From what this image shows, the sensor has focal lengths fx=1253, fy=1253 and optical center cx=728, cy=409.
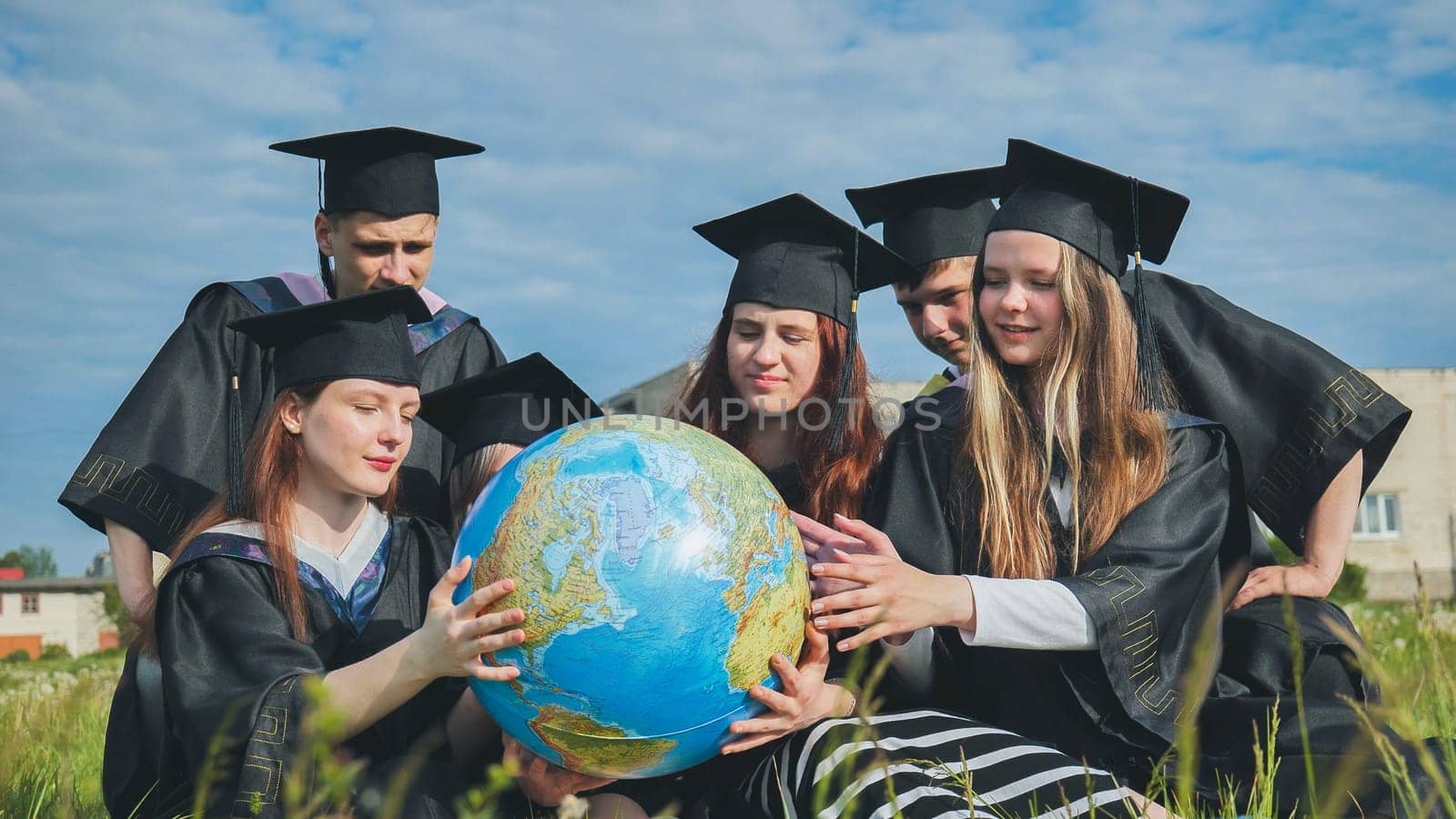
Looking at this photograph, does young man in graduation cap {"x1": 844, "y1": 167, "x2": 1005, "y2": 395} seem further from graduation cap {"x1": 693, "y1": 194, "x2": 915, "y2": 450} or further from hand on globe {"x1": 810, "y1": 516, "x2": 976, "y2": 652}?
hand on globe {"x1": 810, "y1": 516, "x2": 976, "y2": 652}

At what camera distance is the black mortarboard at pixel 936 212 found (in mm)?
6336

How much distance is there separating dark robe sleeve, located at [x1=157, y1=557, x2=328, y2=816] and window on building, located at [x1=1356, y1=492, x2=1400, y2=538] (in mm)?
37286

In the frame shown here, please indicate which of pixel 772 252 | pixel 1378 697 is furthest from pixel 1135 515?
pixel 772 252

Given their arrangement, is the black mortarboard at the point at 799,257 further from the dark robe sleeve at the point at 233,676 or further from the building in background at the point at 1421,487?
the building in background at the point at 1421,487

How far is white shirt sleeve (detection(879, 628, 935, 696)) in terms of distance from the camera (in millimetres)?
4285

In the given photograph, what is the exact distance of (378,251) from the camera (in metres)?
5.65

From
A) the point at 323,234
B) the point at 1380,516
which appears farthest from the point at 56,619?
the point at 323,234

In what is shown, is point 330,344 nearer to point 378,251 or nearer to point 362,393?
point 362,393

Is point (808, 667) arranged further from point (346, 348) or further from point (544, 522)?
point (346, 348)

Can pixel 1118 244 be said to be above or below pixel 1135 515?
above

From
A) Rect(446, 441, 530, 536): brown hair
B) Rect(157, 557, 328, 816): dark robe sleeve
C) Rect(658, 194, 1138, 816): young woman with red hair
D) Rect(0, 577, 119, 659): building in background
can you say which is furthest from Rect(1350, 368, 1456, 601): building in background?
Rect(0, 577, 119, 659): building in background

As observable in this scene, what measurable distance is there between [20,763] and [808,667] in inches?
148

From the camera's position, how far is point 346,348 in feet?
14.8

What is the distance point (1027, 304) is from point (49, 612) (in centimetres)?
6494
